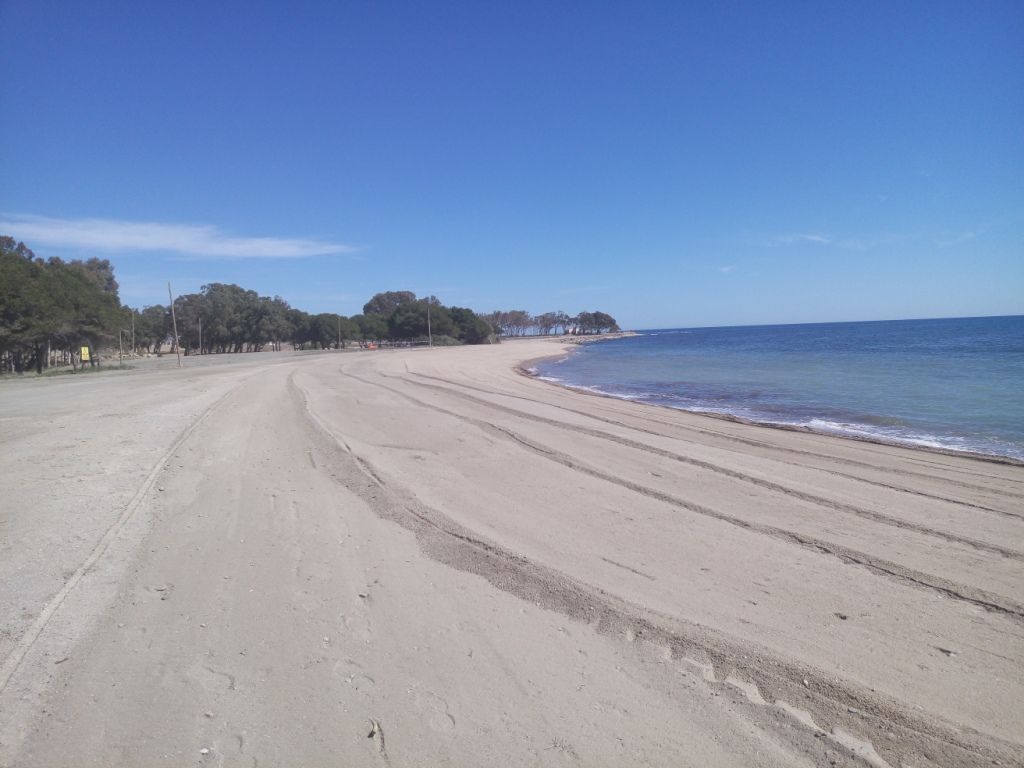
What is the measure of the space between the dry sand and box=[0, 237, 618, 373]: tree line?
36019 millimetres

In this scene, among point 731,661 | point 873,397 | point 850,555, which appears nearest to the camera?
point 731,661

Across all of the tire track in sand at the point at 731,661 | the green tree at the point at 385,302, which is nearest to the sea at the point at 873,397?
the tire track in sand at the point at 731,661

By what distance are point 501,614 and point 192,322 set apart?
319ft

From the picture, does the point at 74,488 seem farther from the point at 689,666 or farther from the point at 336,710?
the point at 689,666

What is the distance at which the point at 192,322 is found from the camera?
288 ft

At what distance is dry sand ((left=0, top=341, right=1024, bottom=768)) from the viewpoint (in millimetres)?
2791

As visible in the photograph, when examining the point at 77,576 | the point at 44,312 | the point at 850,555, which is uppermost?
the point at 44,312

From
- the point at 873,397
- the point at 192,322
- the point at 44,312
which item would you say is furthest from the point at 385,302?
the point at 873,397

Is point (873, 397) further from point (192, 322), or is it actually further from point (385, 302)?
point (385, 302)

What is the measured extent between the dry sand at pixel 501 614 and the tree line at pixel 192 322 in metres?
36.0

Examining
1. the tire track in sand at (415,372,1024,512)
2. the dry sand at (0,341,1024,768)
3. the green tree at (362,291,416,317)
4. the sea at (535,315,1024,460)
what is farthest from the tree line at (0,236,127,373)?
the green tree at (362,291,416,317)

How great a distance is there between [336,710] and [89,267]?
92105 mm

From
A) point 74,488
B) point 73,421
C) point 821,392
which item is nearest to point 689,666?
point 74,488

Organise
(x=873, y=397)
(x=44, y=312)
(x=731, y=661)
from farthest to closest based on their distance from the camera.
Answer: (x=44, y=312) < (x=873, y=397) < (x=731, y=661)
